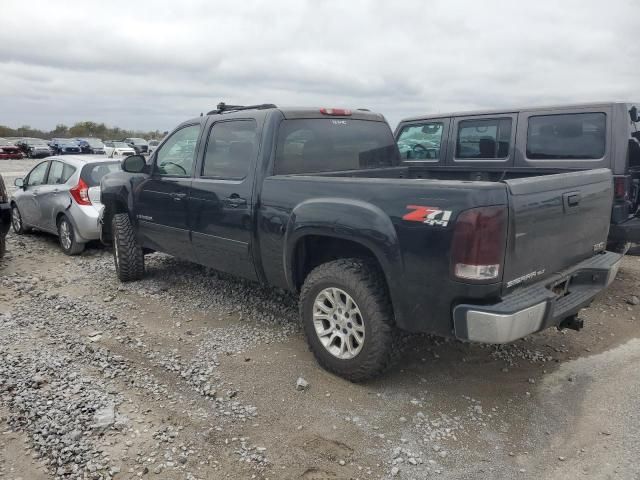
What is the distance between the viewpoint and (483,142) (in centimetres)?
640

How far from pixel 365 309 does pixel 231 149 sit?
2015mm

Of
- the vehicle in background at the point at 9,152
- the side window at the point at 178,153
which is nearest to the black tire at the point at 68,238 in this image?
the side window at the point at 178,153

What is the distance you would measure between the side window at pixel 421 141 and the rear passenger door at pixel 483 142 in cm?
26

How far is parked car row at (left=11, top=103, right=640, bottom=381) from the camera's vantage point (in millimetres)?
2910

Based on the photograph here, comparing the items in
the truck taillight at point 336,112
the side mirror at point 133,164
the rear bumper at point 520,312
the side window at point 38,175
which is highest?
the truck taillight at point 336,112

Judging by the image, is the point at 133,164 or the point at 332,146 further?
the point at 133,164

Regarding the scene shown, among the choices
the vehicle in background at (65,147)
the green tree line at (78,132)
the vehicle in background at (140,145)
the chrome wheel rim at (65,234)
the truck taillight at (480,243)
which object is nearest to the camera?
the truck taillight at (480,243)

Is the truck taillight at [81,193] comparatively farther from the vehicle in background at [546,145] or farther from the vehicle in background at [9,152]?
the vehicle in background at [9,152]

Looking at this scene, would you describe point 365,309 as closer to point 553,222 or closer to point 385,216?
point 385,216

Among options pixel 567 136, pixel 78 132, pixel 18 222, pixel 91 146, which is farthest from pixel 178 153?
pixel 78 132

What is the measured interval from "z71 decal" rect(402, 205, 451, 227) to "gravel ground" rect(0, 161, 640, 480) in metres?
1.26

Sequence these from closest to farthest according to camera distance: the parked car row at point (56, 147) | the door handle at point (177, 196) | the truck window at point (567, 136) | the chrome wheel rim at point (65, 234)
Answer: the door handle at point (177, 196)
the truck window at point (567, 136)
the chrome wheel rim at point (65, 234)
the parked car row at point (56, 147)

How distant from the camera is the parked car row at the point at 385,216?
2910 mm

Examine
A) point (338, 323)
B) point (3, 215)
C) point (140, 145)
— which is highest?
point (140, 145)
